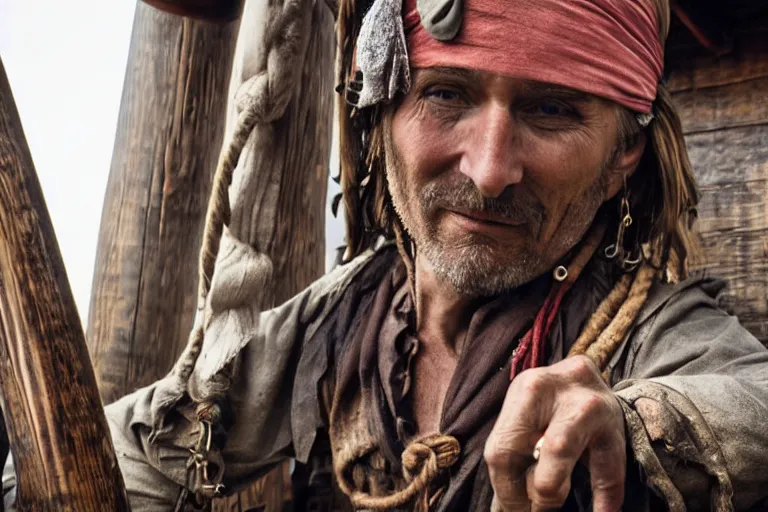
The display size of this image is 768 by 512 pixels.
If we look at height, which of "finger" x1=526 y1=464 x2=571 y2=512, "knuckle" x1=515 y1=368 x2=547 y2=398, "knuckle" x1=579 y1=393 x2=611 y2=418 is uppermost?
"knuckle" x1=515 y1=368 x2=547 y2=398

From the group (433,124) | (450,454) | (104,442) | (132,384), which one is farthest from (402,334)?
(132,384)

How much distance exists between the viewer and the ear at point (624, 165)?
6.58 feet

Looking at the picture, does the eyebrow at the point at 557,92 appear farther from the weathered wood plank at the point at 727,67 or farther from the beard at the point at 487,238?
the weathered wood plank at the point at 727,67

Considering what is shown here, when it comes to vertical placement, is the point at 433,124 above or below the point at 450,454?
above

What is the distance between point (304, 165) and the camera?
96.7 inches

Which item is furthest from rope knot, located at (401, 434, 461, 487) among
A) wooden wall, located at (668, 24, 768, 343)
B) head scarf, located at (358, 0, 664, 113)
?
wooden wall, located at (668, 24, 768, 343)

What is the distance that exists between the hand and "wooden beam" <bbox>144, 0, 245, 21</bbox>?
4.60 feet

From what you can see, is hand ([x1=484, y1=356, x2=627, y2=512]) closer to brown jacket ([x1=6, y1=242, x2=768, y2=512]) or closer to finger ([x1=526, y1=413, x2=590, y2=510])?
finger ([x1=526, y1=413, x2=590, y2=510])

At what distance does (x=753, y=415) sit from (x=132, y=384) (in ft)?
5.79

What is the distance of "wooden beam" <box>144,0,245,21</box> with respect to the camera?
8.39 ft

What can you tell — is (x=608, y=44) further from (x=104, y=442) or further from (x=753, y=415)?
(x=104, y=442)

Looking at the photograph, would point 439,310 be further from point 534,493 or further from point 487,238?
point 534,493

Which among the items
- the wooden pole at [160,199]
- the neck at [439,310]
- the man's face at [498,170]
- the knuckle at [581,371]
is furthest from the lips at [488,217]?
the wooden pole at [160,199]

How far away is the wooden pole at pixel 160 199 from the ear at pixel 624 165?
1.35 meters
